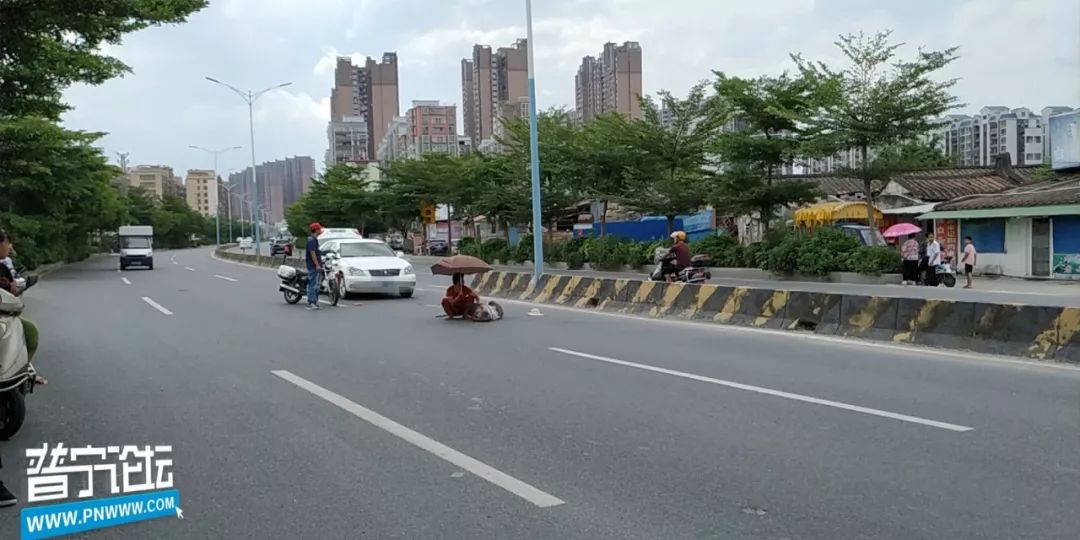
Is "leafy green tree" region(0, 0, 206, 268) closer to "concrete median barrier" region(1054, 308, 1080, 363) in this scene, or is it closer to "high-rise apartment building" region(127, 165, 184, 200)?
"concrete median barrier" region(1054, 308, 1080, 363)

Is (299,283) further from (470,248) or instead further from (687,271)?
(470,248)

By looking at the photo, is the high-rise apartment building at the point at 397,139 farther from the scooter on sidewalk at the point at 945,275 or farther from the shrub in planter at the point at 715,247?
the scooter on sidewalk at the point at 945,275

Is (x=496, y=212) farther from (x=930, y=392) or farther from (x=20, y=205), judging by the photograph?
(x=930, y=392)

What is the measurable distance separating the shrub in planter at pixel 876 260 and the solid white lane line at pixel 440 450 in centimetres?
2028

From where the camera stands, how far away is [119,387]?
8.41 m

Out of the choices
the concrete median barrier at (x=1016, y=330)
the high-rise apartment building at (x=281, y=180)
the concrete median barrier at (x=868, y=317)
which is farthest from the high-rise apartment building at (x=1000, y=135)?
the high-rise apartment building at (x=281, y=180)

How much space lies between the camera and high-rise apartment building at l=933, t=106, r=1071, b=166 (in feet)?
187

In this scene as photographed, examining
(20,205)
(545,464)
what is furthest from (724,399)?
(20,205)

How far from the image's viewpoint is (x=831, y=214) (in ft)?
114

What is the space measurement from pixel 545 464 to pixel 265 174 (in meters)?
175

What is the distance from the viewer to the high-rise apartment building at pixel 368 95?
148 m

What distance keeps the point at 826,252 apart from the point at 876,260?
1.66m

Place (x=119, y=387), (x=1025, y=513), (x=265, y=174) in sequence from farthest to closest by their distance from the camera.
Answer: (x=265, y=174) → (x=119, y=387) → (x=1025, y=513)

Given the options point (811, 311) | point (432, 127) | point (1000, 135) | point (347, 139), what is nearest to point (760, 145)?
point (811, 311)
